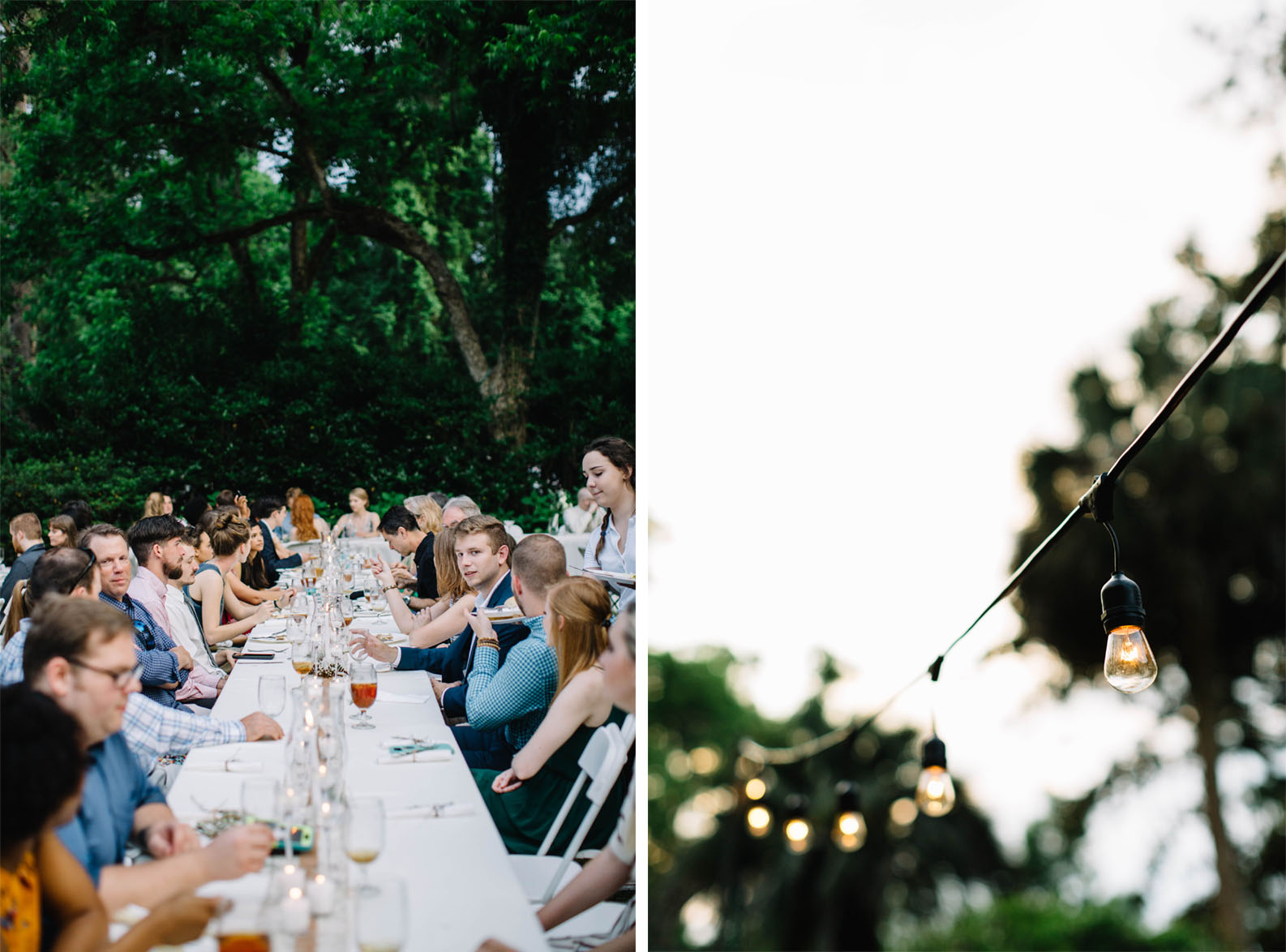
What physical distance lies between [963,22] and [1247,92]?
4473 millimetres

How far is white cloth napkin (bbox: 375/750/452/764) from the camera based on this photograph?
10.0ft

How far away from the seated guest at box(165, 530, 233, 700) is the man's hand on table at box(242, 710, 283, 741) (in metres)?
0.41

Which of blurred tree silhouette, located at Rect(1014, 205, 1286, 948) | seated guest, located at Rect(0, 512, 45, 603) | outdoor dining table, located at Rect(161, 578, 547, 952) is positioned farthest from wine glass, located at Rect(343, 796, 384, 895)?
blurred tree silhouette, located at Rect(1014, 205, 1286, 948)

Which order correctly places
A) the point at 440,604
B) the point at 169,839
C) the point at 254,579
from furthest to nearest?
the point at 440,604 → the point at 254,579 → the point at 169,839

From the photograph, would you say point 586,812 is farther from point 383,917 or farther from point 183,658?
point 183,658

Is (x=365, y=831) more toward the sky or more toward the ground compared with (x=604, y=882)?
more toward the sky

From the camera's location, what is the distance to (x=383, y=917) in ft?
6.73

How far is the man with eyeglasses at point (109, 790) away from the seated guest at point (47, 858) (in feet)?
0.07

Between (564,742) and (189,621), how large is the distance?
1281 millimetres

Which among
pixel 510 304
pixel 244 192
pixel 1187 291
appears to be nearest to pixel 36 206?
pixel 244 192

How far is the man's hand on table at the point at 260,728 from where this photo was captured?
3055 mm

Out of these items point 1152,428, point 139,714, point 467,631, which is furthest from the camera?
point 467,631

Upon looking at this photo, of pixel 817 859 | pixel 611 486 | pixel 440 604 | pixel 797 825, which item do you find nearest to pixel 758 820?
pixel 797 825

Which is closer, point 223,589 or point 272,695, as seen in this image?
point 272,695
